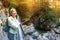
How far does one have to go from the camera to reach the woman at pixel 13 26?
4133 millimetres

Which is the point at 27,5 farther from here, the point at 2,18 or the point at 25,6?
the point at 2,18

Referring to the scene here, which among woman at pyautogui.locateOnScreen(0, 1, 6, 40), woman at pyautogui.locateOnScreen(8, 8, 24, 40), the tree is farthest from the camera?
the tree

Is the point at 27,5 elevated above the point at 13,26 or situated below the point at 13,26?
above

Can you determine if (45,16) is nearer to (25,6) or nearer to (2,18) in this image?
(25,6)

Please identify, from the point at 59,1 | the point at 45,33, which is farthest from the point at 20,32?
the point at 59,1

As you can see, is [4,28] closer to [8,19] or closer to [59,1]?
[8,19]

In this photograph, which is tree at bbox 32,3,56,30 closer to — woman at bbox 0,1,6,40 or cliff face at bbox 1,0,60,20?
cliff face at bbox 1,0,60,20

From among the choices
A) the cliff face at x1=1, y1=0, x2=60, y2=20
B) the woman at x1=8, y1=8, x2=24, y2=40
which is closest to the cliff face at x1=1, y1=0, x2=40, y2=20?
the cliff face at x1=1, y1=0, x2=60, y2=20

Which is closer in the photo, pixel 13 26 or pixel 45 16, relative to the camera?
pixel 13 26

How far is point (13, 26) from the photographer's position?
4203 millimetres

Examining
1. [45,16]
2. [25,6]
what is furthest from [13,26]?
[45,16]

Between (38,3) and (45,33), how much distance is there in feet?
1.75

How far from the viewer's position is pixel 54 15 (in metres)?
4.46

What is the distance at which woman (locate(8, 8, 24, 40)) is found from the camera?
13.6ft
